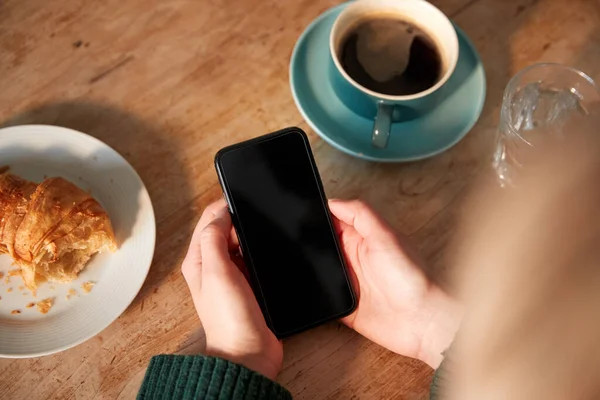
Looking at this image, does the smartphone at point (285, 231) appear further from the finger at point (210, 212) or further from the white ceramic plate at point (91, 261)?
the white ceramic plate at point (91, 261)

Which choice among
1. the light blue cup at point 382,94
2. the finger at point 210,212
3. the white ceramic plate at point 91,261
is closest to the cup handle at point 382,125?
the light blue cup at point 382,94

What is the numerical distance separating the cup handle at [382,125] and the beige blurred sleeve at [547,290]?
0.43 metres

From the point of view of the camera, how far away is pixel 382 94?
2.67 feet

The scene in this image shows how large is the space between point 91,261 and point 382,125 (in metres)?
0.44

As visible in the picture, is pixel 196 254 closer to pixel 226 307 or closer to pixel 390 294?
pixel 226 307

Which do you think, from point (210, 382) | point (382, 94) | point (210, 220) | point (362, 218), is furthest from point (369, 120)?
point (210, 382)

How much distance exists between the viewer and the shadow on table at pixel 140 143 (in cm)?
84

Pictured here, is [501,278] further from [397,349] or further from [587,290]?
[397,349]

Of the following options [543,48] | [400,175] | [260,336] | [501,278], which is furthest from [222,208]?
[543,48]

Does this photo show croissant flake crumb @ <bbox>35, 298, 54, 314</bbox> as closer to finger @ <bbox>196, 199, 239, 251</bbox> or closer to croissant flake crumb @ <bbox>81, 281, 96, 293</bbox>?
croissant flake crumb @ <bbox>81, 281, 96, 293</bbox>

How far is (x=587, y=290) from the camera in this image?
0.31 m

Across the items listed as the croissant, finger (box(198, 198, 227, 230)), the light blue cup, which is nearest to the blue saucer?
the light blue cup

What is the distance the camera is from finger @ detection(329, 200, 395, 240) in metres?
0.74

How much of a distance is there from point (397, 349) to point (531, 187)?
467 millimetres
